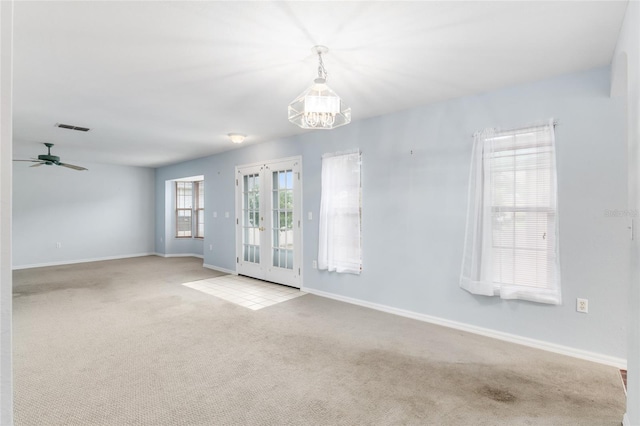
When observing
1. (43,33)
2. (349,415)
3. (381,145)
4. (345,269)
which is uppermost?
(43,33)

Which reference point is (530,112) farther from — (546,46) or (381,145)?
(381,145)

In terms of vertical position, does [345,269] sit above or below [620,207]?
below

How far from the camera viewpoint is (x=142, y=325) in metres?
3.56

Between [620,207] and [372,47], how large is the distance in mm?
2476

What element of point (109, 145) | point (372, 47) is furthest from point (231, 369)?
point (109, 145)

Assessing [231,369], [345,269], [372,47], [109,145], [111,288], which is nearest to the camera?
[372,47]

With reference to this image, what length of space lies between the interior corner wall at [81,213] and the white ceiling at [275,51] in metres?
3.96

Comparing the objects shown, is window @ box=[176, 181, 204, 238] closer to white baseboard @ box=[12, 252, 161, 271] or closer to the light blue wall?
white baseboard @ box=[12, 252, 161, 271]

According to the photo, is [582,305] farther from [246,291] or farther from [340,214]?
[246,291]

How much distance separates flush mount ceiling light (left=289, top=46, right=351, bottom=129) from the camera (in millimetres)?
2320

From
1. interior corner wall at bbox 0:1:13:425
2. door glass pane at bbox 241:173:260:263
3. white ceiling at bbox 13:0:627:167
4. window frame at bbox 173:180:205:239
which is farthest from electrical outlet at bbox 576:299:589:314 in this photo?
window frame at bbox 173:180:205:239

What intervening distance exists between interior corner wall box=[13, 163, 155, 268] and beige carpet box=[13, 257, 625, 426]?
4052mm

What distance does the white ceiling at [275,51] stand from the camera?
6.48ft

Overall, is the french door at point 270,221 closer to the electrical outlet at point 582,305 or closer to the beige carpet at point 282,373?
the beige carpet at point 282,373
